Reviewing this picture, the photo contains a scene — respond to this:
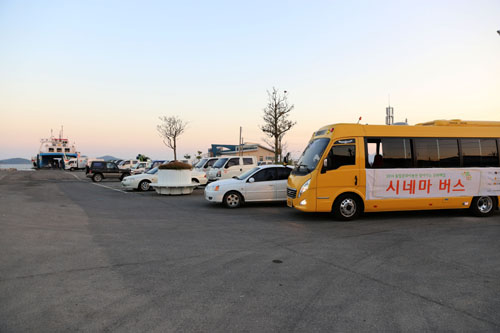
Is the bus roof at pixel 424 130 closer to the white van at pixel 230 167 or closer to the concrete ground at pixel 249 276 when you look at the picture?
the concrete ground at pixel 249 276

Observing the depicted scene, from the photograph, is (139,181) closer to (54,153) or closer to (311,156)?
(311,156)

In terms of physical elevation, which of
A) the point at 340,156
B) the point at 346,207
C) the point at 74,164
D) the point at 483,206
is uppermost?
the point at 74,164

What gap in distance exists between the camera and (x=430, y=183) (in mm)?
9859

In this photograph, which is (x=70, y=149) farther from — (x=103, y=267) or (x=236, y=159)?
(x=103, y=267)

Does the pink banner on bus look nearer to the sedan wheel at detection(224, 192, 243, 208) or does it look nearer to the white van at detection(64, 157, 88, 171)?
the sedan wheel at detection(224, 192, 243, 208)

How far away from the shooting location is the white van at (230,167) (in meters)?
19.2

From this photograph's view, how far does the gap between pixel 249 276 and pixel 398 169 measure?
660 centimetres

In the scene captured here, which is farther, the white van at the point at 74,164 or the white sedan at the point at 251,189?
the white van at the point at 74,164

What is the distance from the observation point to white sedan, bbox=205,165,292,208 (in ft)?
40.5

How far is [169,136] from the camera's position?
49188 mm

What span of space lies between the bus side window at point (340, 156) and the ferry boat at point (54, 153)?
6457cm

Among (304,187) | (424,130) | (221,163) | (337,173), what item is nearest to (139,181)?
(221,163)

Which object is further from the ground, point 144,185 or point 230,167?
point 230,167

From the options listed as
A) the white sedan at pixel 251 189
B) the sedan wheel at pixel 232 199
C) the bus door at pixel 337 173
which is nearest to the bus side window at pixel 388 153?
the bus door at pixel 337 173
